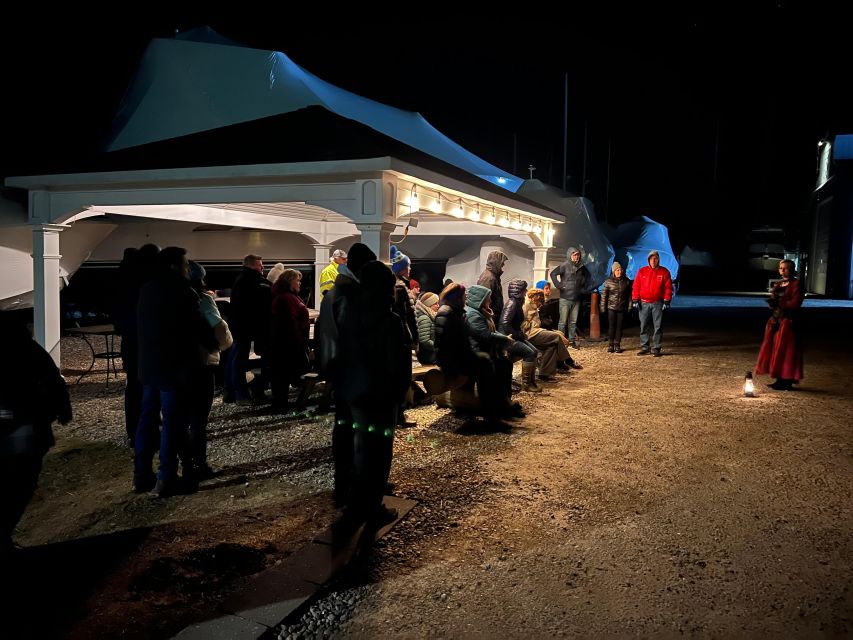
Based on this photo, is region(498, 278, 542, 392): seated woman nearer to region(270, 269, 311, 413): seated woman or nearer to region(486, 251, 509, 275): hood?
region(486, 251, 509, 275): hood

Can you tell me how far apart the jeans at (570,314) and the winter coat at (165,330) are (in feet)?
29.5

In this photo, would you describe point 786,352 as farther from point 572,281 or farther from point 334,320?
point 334,320

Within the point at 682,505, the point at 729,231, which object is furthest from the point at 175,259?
the point at 729,231

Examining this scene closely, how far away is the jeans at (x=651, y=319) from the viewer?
444 inches

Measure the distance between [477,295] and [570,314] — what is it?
6.32 m

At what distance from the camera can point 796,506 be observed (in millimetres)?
4293

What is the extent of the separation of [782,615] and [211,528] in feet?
10.3

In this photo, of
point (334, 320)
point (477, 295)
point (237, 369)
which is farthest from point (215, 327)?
point (477, 295)

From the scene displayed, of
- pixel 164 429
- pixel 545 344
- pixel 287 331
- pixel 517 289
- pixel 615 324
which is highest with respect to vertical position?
pixel 517 289

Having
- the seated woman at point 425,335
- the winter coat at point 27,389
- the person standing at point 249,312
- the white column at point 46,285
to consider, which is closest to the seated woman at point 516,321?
the seated woman at point 425,335

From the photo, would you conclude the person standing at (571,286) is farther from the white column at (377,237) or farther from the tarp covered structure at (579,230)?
A: the white column at (377,237)

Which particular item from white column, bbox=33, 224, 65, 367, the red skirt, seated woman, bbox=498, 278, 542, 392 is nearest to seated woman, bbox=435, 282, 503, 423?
seated woman, bbox=498, 278, 542, 392

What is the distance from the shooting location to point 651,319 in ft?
38.2

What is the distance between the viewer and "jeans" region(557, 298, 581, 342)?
12.1 metres
